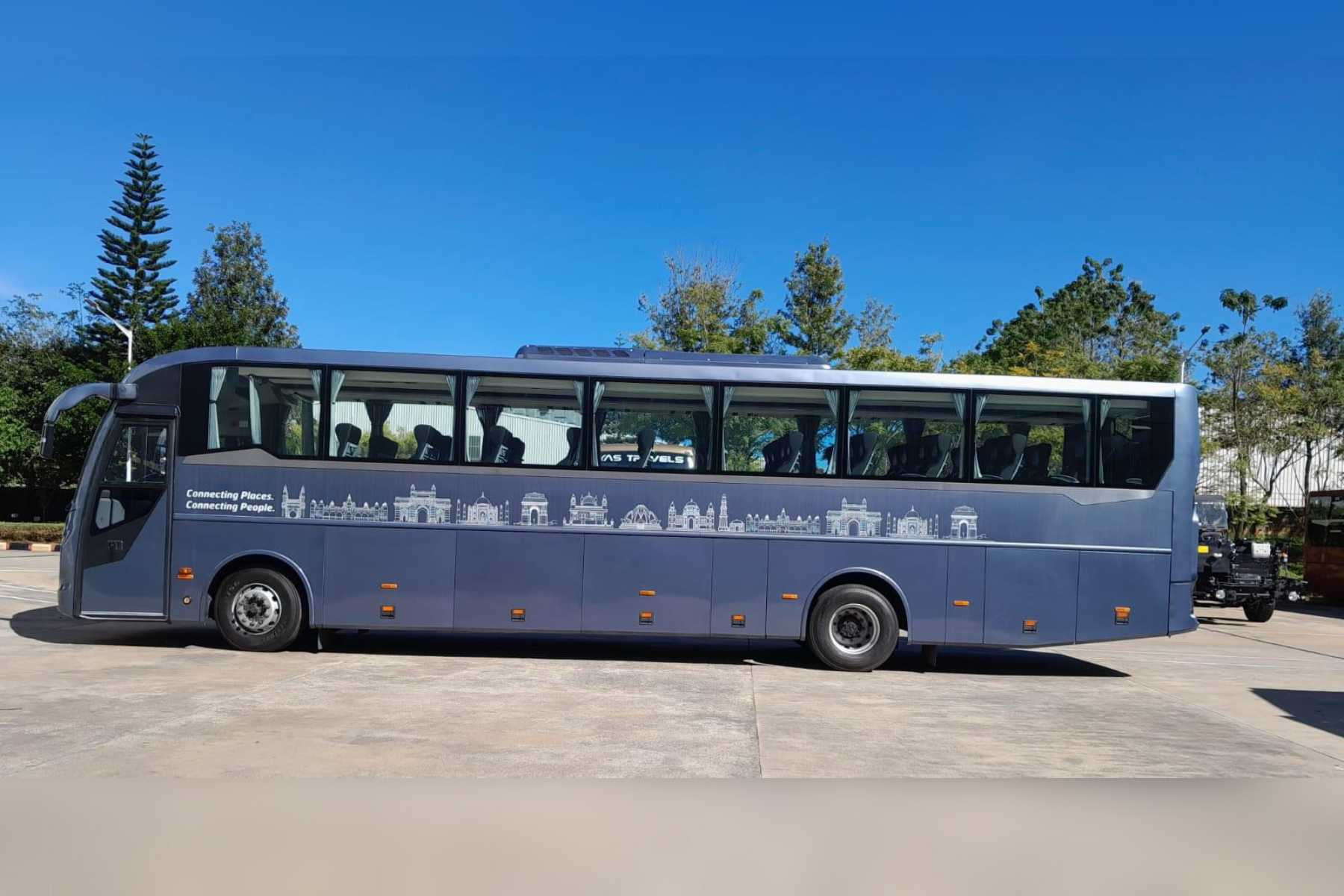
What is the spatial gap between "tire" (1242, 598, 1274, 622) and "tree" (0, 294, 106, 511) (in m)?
31.4

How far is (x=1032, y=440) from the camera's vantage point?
11.0 m

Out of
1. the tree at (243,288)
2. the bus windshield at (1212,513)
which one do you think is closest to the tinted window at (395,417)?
the bus windshield at (1212,513)

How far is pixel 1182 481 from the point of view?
430 inches

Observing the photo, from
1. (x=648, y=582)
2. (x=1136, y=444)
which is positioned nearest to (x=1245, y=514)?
(x=1136, y=444)

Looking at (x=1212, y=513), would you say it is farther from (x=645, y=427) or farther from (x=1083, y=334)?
(x=1083, y=334)

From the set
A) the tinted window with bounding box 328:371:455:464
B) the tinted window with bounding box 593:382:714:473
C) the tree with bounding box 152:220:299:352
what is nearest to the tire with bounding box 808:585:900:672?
the tinted window with bounding box 593:382:714:473

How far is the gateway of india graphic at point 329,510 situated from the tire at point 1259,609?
1717cm

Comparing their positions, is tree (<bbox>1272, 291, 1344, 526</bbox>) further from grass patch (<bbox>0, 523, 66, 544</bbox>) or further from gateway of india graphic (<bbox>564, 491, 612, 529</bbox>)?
grass patch (<bbox>0, 523, 66, 544</bbox>)

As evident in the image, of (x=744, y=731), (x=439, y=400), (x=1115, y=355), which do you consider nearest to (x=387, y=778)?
(x=744, y=731)

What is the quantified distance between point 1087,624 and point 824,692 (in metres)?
3.27

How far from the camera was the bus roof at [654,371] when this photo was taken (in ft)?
36.2

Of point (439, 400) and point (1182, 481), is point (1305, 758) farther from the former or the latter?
point (439, 400)

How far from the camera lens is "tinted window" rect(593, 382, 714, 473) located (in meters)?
11.0

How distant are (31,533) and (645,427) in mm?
30512
